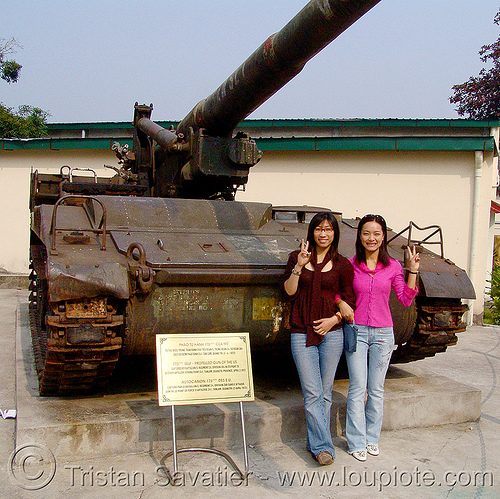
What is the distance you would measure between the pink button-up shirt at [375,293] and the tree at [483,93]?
900 inches

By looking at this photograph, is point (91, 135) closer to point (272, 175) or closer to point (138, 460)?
point (272, 175)

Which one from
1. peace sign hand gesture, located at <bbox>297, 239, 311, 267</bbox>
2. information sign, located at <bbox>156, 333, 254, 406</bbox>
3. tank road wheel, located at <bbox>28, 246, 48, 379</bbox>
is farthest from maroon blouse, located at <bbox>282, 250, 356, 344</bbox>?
tank road wheel, located at <bbox>28, 246, 48, 379</bbox>

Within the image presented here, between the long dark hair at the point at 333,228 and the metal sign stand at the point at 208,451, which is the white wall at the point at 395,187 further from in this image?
the metal sign stand at the point at 208,451

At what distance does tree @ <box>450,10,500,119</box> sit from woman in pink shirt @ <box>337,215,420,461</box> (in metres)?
22.9

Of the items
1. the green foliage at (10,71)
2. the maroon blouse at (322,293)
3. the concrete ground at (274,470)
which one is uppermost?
the green foliage at (10,71)

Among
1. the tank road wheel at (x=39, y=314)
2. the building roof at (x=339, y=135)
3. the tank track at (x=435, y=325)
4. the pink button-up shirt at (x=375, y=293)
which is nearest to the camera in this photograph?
the pink button-up shirt at (x=375, y=293)

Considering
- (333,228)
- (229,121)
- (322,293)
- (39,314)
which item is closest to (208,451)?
(322,293)

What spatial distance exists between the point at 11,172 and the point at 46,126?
4.49 metres

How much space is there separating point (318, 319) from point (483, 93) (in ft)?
79.2

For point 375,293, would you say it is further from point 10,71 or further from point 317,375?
point 10,71

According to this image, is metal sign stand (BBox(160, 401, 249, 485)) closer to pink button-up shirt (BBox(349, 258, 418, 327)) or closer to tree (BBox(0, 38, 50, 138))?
pink button-up shirt (BBox(349, 258, 418, 327))

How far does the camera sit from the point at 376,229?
14.6ft

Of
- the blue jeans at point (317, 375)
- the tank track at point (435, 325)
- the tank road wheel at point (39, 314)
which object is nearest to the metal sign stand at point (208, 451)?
the blue jeans at point (317, 375)

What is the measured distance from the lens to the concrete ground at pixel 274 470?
12.9 feet
